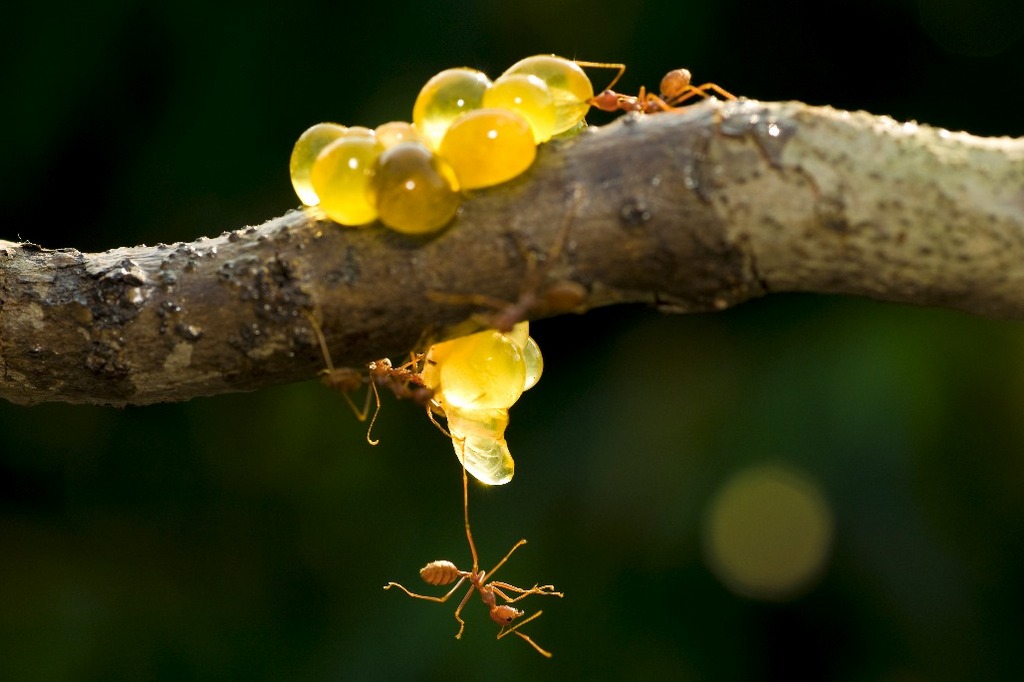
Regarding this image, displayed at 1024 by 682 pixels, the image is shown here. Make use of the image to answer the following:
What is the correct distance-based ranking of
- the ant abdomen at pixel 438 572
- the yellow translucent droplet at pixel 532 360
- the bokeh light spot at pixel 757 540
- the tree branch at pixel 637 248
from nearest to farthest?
1. the tree branch at pixel 637 248
2. the yellow translucent droplet at pixel 532 360
3. the ant abdomen at pixel 438 572
4. the bokeh light spot at pixel 757 540

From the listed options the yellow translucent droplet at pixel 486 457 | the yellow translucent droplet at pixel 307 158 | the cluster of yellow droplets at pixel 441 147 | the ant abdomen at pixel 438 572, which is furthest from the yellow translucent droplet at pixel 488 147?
the ant abdomen at pixel 438 572

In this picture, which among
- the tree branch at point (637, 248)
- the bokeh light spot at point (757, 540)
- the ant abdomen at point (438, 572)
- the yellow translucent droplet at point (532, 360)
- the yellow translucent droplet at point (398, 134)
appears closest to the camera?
the tree branch at point (637, 248)

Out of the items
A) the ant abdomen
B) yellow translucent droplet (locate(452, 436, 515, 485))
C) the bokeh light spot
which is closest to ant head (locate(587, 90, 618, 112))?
yellow translucent droplet (locate(452, 436, 515, 485))

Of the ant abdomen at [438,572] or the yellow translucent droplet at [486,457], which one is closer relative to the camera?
the yellow translucent droplet at [486,457]

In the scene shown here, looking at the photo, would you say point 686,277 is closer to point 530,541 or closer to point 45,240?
point 530,541

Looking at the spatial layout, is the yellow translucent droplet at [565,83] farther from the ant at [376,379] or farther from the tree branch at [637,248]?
the ant at [376,379]

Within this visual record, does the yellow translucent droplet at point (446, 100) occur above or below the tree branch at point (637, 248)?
above

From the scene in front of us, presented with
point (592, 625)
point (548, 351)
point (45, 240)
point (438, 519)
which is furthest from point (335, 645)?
→ point (45, 240)

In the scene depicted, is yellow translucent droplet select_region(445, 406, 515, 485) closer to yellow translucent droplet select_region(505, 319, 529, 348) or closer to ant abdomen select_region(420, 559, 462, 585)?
yellow translucent droplet select_region(505, 319, 529, 348)

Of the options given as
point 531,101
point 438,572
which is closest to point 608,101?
point 531,101
